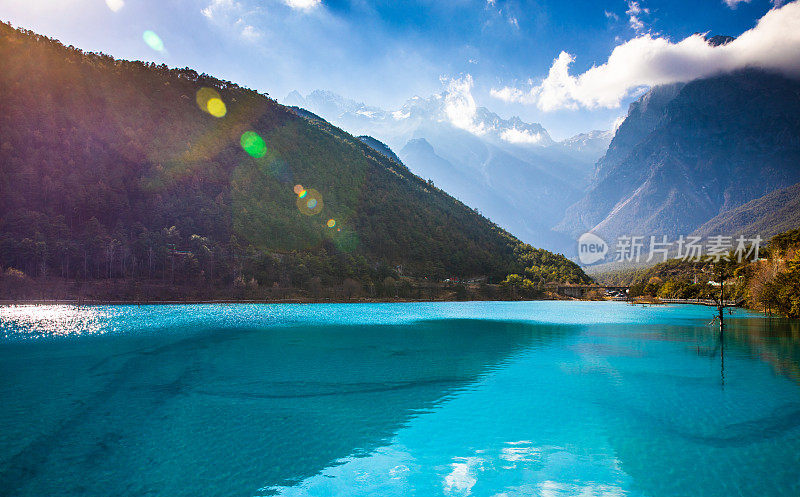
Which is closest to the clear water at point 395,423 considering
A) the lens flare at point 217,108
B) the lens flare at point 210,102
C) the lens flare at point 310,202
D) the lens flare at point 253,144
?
the lens flare at point 310,202

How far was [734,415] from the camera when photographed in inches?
720

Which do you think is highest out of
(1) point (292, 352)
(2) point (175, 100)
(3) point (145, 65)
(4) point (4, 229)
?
(3) point (145, 65)

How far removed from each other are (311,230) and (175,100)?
77177 millimetres

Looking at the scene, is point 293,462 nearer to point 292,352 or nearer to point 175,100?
point 292,352

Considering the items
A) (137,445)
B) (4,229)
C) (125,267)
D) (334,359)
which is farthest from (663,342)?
(4,229)

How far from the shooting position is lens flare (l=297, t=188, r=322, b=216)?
162375 millimetres

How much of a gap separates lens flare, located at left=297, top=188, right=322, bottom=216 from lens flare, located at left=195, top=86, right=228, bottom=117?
52374mm

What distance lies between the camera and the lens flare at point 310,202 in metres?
162

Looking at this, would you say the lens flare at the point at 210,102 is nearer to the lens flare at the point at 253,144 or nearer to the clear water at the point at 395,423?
the lens flare at the point at 253,144

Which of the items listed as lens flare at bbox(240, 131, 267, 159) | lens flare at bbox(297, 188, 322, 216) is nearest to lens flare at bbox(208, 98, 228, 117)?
lens flare at bbox(240, 131, 267, 159)

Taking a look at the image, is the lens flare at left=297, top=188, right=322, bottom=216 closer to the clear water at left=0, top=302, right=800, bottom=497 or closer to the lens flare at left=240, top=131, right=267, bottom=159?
the lens flare at left=240, top=131, right=267, bottom=159

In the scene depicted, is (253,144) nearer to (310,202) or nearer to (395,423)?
(310,202)

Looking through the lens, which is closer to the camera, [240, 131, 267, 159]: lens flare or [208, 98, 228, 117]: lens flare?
[240, 131, 267, 159]: lens flare

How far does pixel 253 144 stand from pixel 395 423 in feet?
573
